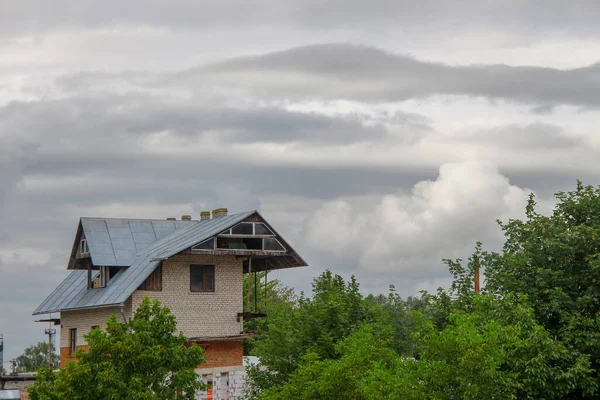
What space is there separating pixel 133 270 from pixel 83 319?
472cm

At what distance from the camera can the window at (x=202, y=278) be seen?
39.7 m

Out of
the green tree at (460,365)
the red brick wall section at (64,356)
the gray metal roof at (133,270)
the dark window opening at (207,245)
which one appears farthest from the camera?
the red brick wall section at (64,356)

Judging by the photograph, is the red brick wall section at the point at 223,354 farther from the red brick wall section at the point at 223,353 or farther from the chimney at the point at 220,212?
the chimney at the point at 220,212

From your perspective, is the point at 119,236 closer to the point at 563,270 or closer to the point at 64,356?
the point at 64,356

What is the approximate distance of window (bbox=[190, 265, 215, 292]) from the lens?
39719mm

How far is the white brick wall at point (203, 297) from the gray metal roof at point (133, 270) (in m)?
0.71

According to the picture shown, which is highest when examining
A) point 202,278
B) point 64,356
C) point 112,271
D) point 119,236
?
point 119,236

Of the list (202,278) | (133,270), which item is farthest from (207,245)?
(133,270)

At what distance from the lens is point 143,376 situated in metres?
23.2

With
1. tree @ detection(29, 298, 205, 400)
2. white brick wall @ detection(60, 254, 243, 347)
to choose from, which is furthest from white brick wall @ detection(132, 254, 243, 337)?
tree @ detection(29, 298, 205, 400)

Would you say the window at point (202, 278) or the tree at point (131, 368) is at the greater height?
the window at point (202, 278)

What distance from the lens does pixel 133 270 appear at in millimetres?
39719

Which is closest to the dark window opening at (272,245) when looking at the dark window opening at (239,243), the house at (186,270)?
the house at (186,270)

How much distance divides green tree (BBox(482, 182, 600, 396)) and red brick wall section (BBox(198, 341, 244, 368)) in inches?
631
